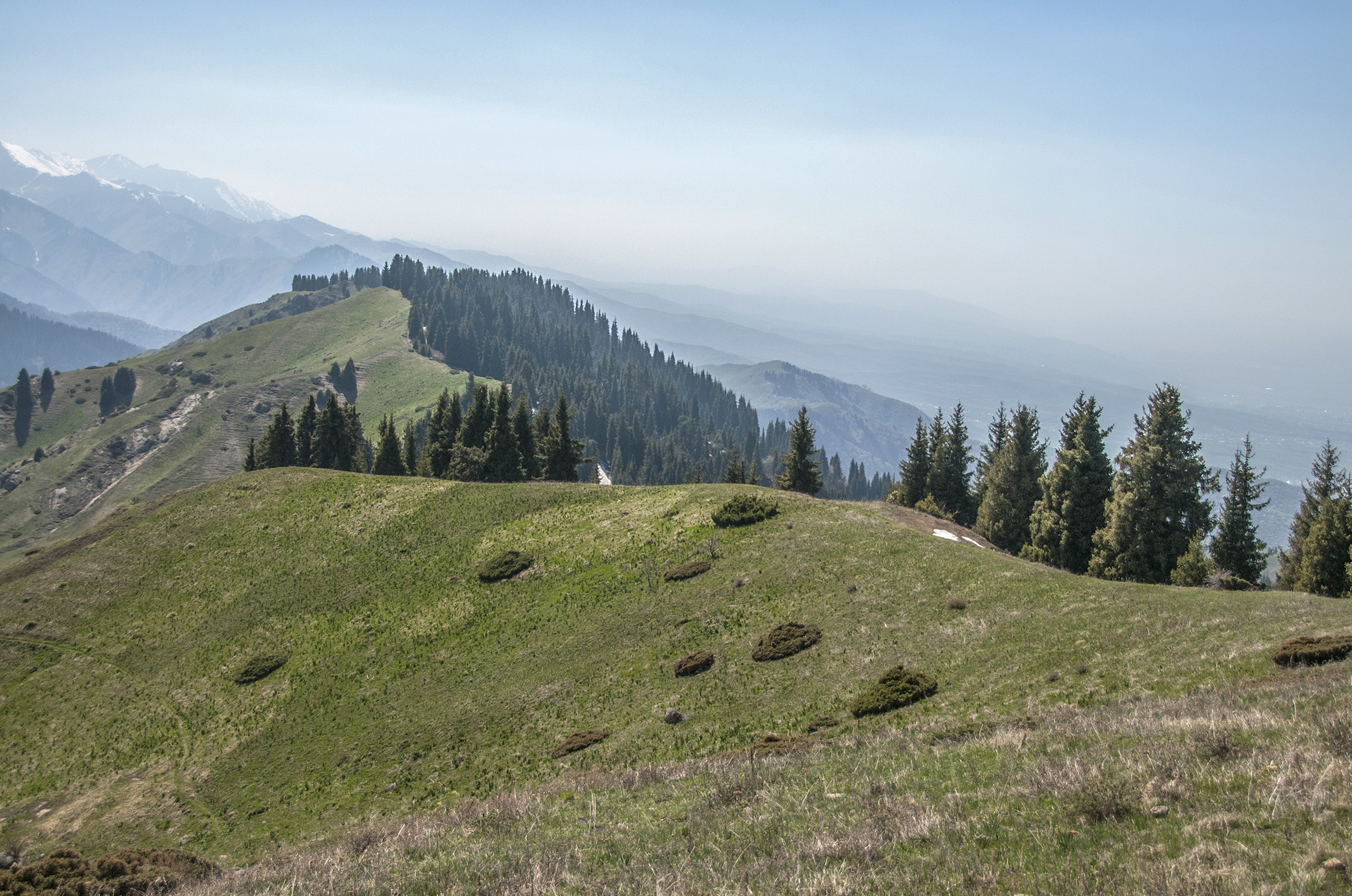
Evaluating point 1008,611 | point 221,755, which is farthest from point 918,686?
point 221,755

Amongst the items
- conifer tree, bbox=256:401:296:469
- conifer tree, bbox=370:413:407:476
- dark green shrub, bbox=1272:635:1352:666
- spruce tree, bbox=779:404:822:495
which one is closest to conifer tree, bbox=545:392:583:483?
conifer tree, bbox=370:413:407:476

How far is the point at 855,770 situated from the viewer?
1508cm

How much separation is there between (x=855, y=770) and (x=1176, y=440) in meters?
43.5

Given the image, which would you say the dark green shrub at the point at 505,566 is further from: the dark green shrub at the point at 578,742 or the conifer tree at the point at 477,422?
the conifer tree at the point at 477,422

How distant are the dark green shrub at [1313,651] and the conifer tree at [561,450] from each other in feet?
230

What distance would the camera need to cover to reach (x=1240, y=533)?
166ft

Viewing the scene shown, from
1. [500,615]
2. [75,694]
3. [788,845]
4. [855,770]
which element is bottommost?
[75,694]

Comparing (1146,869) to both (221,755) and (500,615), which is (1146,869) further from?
Answer: (221,755)

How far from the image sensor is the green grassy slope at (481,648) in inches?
957

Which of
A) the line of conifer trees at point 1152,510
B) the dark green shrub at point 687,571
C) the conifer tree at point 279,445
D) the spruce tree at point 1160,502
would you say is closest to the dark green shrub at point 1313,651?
the line of conifer trees at point 1152,510

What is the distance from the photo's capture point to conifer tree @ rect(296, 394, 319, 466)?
98.1 meters

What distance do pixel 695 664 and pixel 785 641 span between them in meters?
4.25

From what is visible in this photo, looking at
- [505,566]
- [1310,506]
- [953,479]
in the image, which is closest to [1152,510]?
[1310,506]

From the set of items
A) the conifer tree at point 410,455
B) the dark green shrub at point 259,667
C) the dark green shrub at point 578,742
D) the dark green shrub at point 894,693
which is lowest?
the dark green shrub at point 259,667
